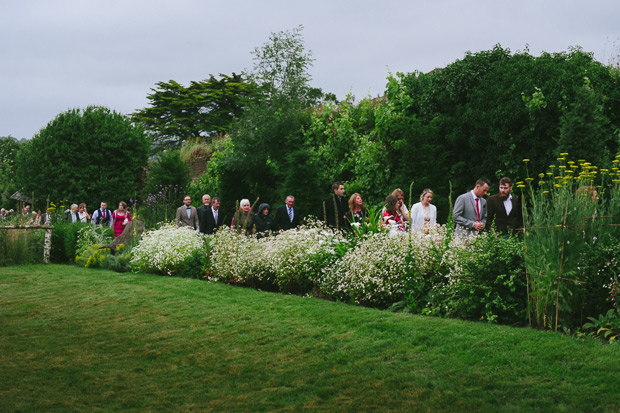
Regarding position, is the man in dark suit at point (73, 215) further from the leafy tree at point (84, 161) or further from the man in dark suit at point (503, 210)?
the man in dark suit at point (503, 210)

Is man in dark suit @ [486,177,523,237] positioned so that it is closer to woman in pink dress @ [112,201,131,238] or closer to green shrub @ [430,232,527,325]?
green shrub @ [430,232,527,325]

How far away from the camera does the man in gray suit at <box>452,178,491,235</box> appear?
9.79 metres

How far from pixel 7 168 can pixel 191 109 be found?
17816 mm

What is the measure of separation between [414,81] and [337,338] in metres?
11.1

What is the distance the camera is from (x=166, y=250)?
12695 millimetres

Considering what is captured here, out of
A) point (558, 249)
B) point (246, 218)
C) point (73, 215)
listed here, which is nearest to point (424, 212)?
point (246, 218)

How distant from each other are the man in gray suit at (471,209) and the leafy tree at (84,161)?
21.0 meters

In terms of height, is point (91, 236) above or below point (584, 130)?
below

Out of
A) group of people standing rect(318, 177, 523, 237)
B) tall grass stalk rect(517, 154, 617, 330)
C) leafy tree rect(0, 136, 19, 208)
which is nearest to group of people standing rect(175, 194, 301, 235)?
group of people standing rect(318, 177, 523, 237)

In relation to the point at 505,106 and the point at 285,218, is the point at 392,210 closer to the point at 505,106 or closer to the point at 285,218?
the point at 285,218

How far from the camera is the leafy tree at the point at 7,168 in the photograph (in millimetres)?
50344

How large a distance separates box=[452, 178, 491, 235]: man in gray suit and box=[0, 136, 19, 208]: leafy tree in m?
45.8

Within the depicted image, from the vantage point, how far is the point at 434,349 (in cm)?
582

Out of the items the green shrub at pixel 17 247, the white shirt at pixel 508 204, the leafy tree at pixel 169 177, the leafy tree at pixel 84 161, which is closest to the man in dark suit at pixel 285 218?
the white shirt at pixel 508 204
